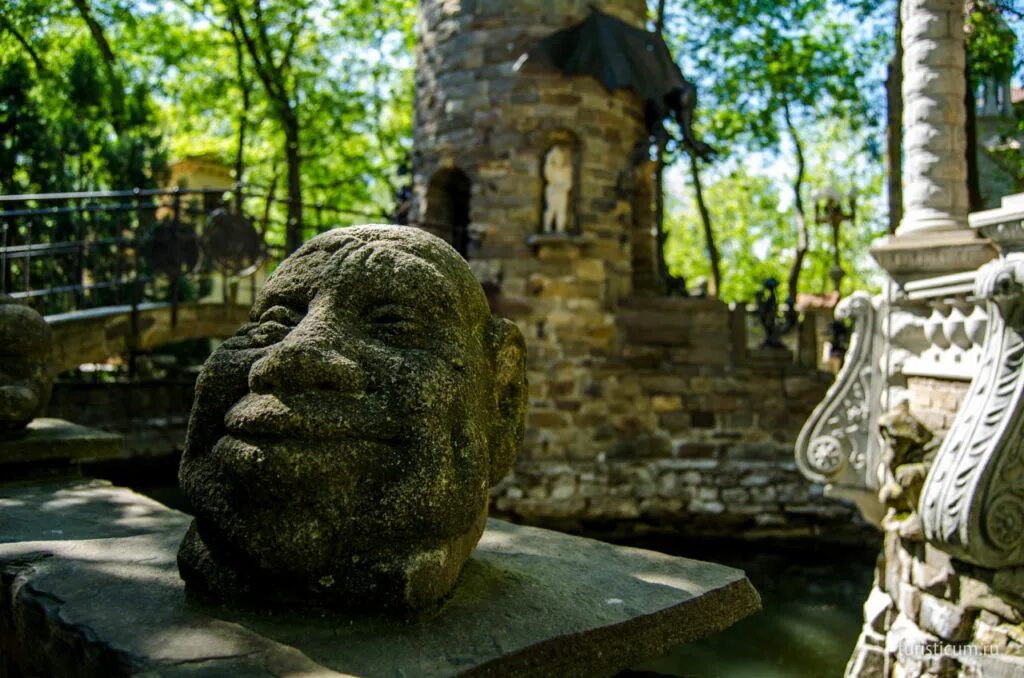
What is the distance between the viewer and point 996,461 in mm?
4004

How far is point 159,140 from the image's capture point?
12453 millimetres

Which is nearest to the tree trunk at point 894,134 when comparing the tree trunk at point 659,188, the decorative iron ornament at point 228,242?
the tree trunk at point 659,188

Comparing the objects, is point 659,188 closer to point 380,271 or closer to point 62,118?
point 62,118

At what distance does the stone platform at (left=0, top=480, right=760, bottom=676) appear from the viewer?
1.81 m

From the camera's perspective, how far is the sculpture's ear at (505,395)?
7.89 feet

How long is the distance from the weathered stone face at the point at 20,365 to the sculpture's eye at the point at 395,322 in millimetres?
2673

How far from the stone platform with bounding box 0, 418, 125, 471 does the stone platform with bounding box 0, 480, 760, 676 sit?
123 cm

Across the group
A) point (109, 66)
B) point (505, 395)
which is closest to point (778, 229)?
point (109, 66)

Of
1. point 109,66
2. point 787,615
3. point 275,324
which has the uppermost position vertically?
point 109,66

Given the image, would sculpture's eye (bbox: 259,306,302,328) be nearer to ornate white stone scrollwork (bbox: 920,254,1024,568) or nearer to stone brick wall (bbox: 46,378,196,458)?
ornate white stone scrollwork (bbox: 920,254,1024,568)

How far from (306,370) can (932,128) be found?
5149mm

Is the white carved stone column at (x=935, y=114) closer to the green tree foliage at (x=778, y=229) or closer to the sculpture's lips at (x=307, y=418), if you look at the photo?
the sculpture's lips at (x=307, y=418)

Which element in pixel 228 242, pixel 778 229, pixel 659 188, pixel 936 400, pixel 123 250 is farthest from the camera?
pixel 778 229

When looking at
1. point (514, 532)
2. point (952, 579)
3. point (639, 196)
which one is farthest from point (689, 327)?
point (514, 532)
